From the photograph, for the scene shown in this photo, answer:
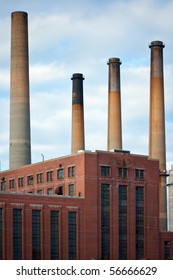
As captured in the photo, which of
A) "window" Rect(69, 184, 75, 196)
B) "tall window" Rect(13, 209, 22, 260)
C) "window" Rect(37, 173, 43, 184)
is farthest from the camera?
"window" Rect(37, 173, 43, 184)

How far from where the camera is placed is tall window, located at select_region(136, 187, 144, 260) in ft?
333

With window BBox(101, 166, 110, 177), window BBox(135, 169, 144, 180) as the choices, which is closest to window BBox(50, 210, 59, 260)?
window BBox(101, 166, 110, 177)

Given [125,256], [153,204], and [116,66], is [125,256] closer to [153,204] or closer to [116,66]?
[153,204]

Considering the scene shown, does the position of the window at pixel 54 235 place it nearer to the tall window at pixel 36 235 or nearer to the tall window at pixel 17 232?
the tall window at pixel 36 235

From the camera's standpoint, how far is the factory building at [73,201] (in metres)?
92.9

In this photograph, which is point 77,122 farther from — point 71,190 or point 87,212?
point 87,212

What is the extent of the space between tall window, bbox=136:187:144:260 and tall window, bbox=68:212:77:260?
9.73 meters

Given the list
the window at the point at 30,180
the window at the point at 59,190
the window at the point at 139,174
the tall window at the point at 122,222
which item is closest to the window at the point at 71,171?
the window at the point at 59,190

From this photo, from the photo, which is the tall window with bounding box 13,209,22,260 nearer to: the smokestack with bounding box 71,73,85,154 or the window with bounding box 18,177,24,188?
the window with bounding box 18,177,24,188

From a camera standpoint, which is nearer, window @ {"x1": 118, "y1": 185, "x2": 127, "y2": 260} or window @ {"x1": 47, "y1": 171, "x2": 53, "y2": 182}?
window @ {"x1": 118, "y1": 185, "x2": 127, "y2": 260}

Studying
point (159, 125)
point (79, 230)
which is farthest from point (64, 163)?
point (159, 125)

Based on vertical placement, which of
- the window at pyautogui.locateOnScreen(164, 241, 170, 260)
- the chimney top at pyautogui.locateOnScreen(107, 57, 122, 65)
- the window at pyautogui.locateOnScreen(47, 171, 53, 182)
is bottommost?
the window at pyautogui.locateOnScreen(164, 241, 170, 260)

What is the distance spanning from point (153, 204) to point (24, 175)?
64.2 ft

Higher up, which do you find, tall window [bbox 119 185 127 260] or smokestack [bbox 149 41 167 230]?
smokestack [bbox 149 41 167 230]
